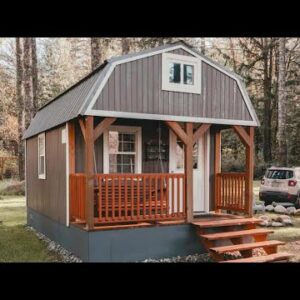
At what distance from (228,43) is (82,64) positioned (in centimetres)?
1186

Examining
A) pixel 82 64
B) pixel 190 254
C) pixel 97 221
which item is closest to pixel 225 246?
pixel 190 254

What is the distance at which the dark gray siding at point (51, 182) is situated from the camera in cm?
861

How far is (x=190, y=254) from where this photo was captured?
7953 mm

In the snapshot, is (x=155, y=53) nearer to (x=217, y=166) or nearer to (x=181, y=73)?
(x=181, y=73)

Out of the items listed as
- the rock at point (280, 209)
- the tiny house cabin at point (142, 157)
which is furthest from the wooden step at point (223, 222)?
the rock at point (280, 209)

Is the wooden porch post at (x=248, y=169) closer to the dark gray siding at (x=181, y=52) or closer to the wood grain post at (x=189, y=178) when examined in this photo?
the wood grain post at (x=189, y=178)

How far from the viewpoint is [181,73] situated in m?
8.29

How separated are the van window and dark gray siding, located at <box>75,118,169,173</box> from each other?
6119 millimetres

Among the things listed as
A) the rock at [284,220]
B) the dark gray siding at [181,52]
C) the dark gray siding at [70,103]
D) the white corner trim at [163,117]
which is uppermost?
the dark gray siding at [181,52]

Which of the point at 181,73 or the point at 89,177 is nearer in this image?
the point at 89,177

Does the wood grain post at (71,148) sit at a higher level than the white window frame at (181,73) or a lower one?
lower

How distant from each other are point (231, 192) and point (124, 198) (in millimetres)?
3102

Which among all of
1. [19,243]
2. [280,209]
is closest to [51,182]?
[19,243]
